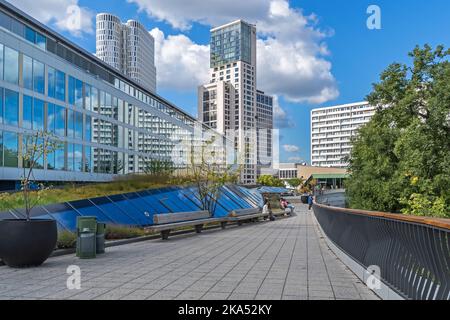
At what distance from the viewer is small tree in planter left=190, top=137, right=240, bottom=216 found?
950 inches

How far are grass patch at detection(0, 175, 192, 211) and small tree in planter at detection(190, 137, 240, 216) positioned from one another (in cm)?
187

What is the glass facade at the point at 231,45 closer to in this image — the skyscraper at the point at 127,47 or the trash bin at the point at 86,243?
the skyscraper at the point at 127,47

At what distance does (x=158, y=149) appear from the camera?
63219 millimetres

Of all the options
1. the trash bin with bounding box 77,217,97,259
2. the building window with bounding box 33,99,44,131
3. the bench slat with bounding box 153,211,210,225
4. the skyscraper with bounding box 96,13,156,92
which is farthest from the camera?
the skyscraper with bounding box 96,13,156,92

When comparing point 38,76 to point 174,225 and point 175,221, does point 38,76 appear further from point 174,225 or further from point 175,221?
point 174,225

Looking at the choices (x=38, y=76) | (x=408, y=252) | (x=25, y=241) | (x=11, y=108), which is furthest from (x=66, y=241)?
(x=38, y=76)


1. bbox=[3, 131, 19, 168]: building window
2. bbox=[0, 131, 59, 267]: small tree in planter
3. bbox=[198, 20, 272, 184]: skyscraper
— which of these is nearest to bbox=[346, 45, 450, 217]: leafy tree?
bbox=[0, 131, 59, 267]: small tree in planter

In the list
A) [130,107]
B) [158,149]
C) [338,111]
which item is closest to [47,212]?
[130,107]

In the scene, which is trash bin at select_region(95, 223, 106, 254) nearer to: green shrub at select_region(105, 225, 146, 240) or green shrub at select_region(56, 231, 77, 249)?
green shrub at select_region(56, 231, 77, 249)

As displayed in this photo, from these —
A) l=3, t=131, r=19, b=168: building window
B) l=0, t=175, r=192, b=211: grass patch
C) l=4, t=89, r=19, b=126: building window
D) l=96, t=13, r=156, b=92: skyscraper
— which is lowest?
l=0, t=175, r=192, b=211: grass patch

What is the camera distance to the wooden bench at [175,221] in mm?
15170

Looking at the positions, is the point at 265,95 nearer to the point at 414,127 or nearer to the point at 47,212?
the point at 414,127

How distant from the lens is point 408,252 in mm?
5844

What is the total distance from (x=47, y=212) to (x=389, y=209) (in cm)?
2472
